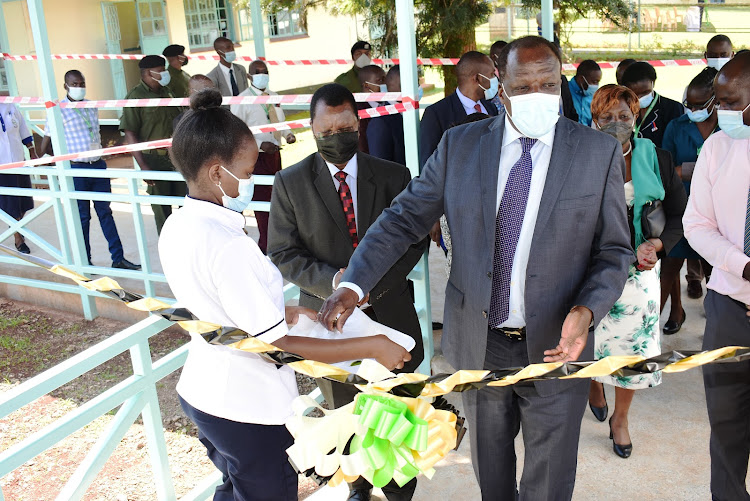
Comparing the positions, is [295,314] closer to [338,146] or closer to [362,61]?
[338,146]

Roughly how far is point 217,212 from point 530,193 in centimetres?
102

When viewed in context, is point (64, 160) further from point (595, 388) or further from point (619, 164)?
point (619, 164)

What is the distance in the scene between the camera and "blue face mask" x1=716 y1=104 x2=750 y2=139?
2.63 meters

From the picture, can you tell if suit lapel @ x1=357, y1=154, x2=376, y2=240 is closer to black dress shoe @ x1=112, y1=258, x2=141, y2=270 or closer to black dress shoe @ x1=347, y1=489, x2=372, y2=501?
black dress shoe @ x1=347, y1=489, x2=372, y2=501

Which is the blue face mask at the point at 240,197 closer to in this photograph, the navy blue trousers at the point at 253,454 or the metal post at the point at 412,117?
the navy blue trousers at the point at 253,454

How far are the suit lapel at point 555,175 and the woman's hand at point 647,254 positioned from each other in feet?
3.82

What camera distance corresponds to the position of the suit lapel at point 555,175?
93.0 inches

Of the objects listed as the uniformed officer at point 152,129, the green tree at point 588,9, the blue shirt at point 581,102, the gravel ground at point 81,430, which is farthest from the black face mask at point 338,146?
the green tree at point 588,9

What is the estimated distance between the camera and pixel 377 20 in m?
9.79

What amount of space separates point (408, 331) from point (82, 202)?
15.2 ft

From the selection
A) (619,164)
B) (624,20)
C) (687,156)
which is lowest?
(687,156)

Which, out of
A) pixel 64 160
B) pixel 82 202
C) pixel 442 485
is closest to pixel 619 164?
pixel 442 485

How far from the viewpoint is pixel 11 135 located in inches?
298

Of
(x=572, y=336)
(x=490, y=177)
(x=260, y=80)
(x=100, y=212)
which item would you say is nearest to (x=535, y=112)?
(x=490, y=177)
